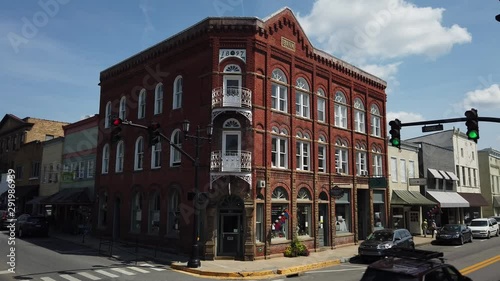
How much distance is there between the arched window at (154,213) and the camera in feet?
83.9

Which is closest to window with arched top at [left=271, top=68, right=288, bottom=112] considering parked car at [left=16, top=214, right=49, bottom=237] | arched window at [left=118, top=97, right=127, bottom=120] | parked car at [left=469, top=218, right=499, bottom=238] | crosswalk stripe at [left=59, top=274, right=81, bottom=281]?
arched window at [left=118, top=97, right=127, bottom=120]

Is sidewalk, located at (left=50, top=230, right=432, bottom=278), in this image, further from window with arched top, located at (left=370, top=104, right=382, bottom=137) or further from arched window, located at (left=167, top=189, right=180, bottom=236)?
window with arched top, located at (left=370, top=104, right=382, bottom=137)

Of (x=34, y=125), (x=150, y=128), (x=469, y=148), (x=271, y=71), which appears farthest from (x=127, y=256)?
(x=469, y=148)

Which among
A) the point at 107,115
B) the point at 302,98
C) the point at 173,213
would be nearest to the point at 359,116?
the point at 302,98

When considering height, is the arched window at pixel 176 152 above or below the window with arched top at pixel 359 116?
below

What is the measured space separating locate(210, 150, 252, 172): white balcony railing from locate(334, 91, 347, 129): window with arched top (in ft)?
32.6

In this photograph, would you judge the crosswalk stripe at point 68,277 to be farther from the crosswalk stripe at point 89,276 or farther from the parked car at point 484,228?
the parked car at point 484,228

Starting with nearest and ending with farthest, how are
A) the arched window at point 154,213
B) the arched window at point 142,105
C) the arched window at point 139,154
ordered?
1. the arched window at point 154,213
2. the arched window at point 139,154
3. the arched window at point 142,105

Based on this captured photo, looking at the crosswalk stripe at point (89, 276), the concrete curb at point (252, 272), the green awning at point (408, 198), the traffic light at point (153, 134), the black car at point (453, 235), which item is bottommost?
the concrete curb at point (252, 272)

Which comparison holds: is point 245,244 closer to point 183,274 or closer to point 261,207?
point 261,207

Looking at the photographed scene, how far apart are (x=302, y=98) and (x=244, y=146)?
6.38 meters

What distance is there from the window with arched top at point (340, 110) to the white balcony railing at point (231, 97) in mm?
9227

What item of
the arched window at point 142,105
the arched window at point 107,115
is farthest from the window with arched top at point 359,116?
the arched window at point 107,115

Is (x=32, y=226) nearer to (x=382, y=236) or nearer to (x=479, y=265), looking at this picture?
(x=382, y=236)
